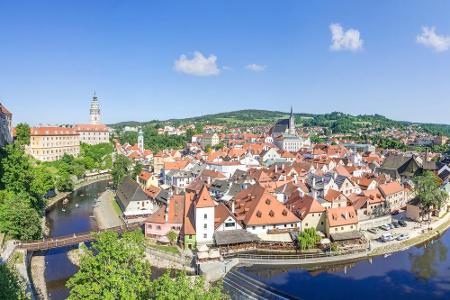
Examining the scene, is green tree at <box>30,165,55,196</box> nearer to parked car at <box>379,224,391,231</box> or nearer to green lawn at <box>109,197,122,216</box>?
green lawn at <box>109,197,122,216</box>

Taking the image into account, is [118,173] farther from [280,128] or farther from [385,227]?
[280,128]

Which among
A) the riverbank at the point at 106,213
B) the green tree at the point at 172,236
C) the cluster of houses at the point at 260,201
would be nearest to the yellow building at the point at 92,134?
the cluster of houses at the point at 260,201

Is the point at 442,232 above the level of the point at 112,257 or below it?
below

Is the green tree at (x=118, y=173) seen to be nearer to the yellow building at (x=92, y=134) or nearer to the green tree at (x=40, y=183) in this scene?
the green tree at (x=40, y=183)

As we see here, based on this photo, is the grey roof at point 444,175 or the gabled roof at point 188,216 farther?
the grey roof at point 444,175

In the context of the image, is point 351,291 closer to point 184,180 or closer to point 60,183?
point 184,180

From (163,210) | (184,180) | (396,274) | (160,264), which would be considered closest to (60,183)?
(184,180)
